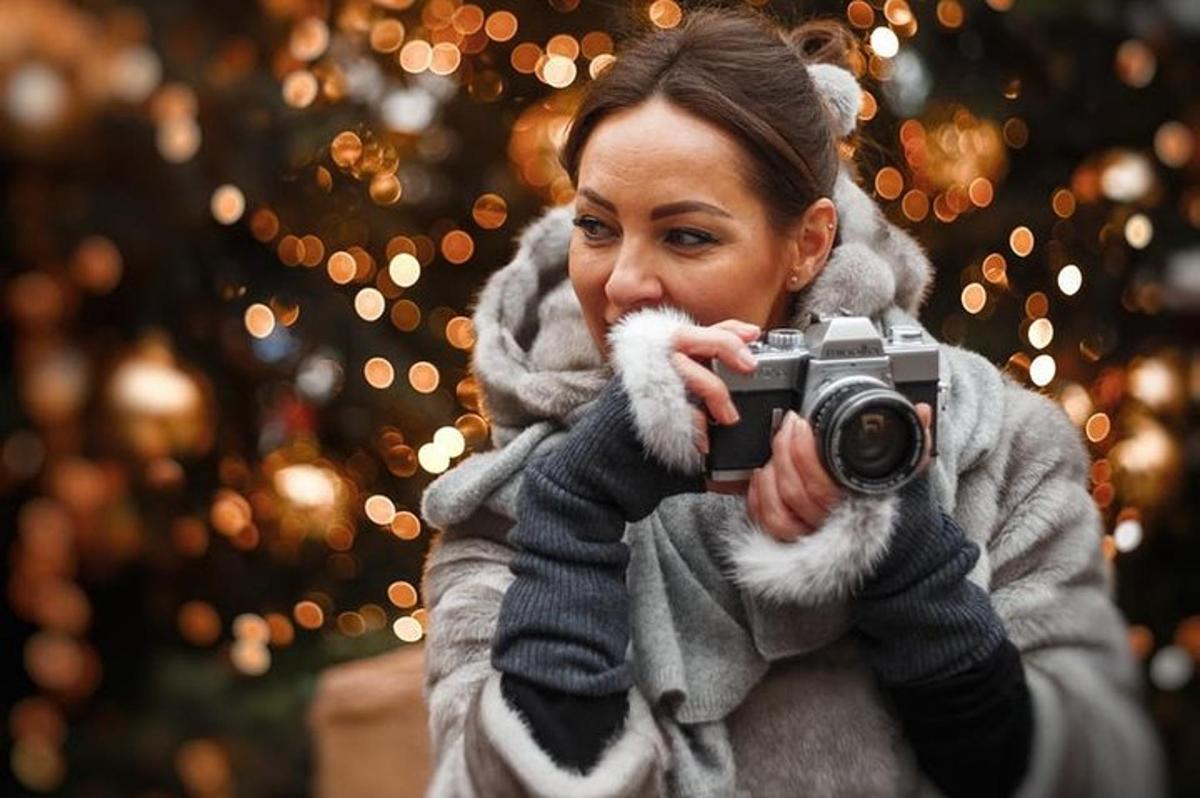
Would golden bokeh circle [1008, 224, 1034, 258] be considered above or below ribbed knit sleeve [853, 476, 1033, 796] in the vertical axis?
below

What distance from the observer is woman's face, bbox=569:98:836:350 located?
103cm

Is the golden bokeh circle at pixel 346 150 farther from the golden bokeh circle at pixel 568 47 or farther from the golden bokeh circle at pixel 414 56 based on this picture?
the golden bokeh circle at pixel 568 47

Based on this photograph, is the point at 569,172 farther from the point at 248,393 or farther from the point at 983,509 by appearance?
the point at 248,393

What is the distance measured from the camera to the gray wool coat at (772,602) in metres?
0.97

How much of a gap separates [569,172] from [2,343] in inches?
42.9

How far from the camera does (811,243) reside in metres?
1.10

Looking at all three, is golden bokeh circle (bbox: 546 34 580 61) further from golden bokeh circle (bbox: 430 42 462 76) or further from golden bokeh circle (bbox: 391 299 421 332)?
golden bokeh circle (bbox: 391 299 421 332)

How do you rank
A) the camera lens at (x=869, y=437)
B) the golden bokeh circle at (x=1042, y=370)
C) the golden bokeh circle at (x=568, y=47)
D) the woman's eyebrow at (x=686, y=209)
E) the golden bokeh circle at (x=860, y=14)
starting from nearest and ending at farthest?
the camera lens at (x=869, y=437) < the woman's eyebrow at (x=686, y=209) < the golden bokeh circle at (x=860, y=14) < the golden bokeh circle at (x=1042, y=370) < the golden bokeh circle at (x=568, y=47)

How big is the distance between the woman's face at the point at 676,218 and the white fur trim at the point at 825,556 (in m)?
0.16

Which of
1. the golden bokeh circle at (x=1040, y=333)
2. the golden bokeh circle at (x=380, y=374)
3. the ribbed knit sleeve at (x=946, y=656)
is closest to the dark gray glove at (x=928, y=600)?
the ribbed knit sleeve at (x=946, y=656)

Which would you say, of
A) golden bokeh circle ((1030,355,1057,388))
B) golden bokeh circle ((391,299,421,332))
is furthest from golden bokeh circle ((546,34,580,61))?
golden bokeh circle ((1030,355,1057,388))

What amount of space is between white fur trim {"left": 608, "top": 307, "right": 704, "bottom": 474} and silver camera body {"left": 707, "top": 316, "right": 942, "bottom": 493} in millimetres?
20

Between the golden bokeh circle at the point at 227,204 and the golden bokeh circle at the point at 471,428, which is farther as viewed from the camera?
the golden bokeh circle at the point at 471,428

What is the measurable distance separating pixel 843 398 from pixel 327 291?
1143 millimetres
